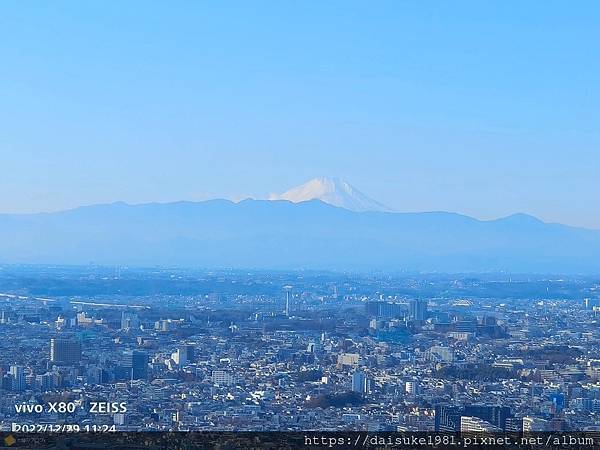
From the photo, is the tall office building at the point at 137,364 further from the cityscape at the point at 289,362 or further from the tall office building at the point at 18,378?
the tall office building at the point at 18,378

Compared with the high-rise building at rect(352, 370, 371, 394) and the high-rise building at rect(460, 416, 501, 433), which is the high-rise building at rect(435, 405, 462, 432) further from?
the high-rise building at rect(352, 370, 371, 394)

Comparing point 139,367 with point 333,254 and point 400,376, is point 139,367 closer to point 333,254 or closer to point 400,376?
point 400,376

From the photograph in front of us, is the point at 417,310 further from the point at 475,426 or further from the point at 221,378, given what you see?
the point at 475,426

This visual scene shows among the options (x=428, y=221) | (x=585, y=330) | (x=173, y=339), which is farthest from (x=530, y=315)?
(x=428, y=221)

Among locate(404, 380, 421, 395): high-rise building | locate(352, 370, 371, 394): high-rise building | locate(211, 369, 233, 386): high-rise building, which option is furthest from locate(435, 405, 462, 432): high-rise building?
locate(211, 369, 233, 386): high-rise building

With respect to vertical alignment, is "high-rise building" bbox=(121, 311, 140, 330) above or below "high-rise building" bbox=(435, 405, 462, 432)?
above
